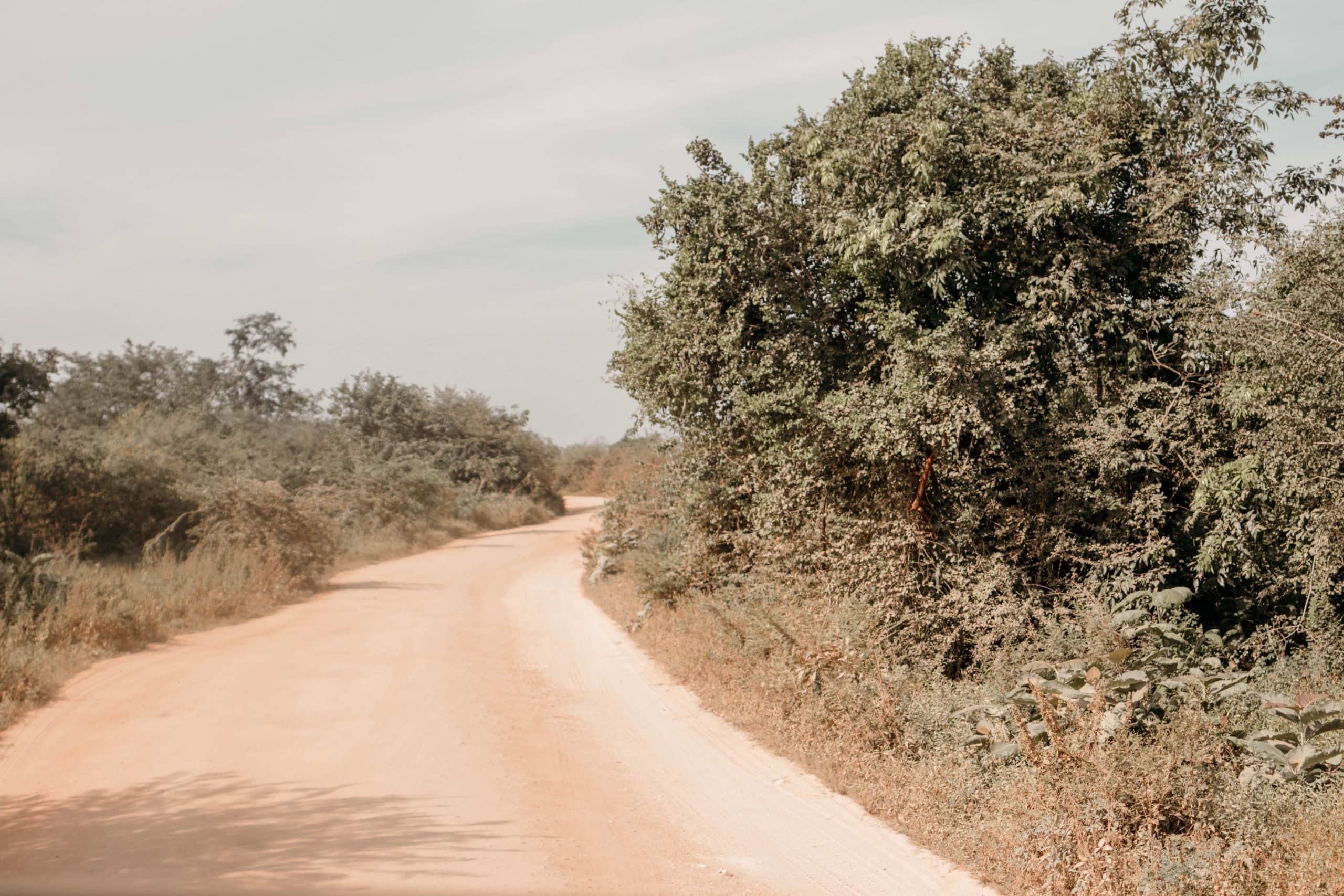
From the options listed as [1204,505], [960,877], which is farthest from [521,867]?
[1204,505]

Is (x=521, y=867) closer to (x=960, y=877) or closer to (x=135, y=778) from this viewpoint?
(x=960, y=877)

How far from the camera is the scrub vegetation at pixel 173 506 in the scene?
10820 millimetres

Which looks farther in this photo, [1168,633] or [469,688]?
[469,688]

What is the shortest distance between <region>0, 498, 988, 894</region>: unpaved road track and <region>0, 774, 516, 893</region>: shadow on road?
18mm

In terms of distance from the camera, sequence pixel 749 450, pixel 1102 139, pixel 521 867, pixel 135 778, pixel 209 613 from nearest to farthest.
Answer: pixel 521 867 → pixel 135 778 → pixel 1102 139 → pixel 749 450 → pixel 209 613

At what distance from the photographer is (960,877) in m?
5.42

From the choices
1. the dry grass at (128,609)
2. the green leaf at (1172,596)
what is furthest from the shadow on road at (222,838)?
the green leaf at (1172,596)

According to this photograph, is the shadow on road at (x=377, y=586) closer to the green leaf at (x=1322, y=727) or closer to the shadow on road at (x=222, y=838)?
the shadow on road at (x=222, y=838)

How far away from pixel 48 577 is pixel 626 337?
7667mm

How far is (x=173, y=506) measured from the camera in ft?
59.2

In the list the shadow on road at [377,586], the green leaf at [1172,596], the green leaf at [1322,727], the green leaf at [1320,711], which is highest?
the green leaf at [1172,596]

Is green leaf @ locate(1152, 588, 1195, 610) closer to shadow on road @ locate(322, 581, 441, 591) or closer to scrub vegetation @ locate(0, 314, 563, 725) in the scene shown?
scrub vegetation @ locate(0, 314, 563, 725)

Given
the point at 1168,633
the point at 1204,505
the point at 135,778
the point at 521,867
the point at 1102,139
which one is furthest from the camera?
the point at 1102,139

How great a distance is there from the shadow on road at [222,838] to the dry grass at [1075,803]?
8.96ft
